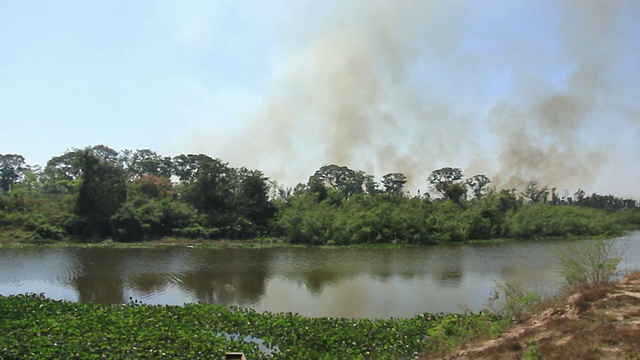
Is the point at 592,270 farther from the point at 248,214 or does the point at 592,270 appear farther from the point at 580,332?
the point at 248,214

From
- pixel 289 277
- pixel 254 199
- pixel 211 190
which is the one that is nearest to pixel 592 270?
pixel 289 277

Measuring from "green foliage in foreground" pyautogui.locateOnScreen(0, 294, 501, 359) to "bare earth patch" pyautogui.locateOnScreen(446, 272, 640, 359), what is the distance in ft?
4.16

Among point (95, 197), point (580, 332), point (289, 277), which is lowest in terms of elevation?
point (289, 277)

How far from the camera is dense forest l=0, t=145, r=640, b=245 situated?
3912 cm

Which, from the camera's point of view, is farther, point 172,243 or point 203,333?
point 172,243

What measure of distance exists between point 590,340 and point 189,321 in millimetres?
9404

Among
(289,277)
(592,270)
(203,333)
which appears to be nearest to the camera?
(203,333)

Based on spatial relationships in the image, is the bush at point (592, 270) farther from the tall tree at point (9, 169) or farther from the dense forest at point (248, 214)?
the tall tree at point (9, 169)

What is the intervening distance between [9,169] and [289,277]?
63.5 m

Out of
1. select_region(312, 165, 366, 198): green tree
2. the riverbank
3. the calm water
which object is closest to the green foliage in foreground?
the calm water

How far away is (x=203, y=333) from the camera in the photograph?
36.1 ft

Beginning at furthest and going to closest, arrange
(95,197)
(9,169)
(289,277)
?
(9,169) < (95,197) < (289,277)

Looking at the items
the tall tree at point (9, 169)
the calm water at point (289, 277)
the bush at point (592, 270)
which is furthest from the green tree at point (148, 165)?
the bush at point (592, 270)

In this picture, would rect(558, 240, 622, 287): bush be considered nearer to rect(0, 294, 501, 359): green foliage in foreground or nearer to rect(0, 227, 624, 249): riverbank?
rect(0, 294, 501, 359): green foliage in foreground
